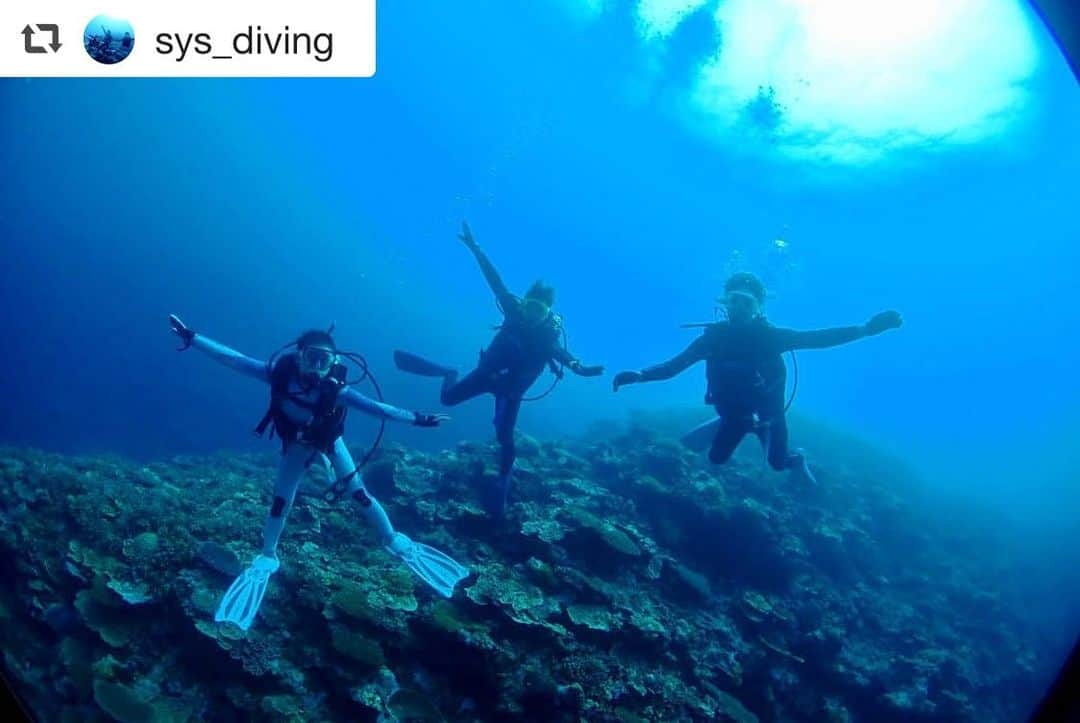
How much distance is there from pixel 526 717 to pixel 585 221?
93.4 meters

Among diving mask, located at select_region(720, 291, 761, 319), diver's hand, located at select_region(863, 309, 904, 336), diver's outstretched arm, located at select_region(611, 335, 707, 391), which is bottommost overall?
diver's outstretched arm, located at select_region(611, 335, 707, 391)

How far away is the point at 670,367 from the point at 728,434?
155 cm

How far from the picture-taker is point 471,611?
255 inches

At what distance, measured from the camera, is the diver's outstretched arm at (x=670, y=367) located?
28.8 feet

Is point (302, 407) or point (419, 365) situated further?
point (419, 365)

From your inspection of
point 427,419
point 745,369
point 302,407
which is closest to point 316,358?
point 302,407

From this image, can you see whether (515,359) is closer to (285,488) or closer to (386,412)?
(386,412)

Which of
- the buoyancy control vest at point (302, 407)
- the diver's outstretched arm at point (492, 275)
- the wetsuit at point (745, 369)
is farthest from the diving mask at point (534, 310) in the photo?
the buoyancy control vest at point (302, 407)

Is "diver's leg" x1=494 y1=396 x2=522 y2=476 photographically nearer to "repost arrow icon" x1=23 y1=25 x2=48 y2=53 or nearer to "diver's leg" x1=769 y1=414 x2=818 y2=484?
"diver's leg" x1=769 y1=414 x2=818 y2=484

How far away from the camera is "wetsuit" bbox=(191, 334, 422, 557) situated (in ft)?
19.9

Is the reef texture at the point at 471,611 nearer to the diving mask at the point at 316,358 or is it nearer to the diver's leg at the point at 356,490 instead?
the diver's leg at the point at 356,490

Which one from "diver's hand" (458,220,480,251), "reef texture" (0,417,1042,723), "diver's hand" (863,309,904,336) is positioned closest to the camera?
"reef texture" (0,417,1042,723)

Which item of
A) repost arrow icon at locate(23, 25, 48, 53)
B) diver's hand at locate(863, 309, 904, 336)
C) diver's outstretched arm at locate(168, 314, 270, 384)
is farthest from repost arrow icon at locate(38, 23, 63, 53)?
diver's hand at locate(863, 309, 904, 336)

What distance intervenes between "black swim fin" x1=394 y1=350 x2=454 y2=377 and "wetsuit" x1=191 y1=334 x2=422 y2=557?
3.89 meters
